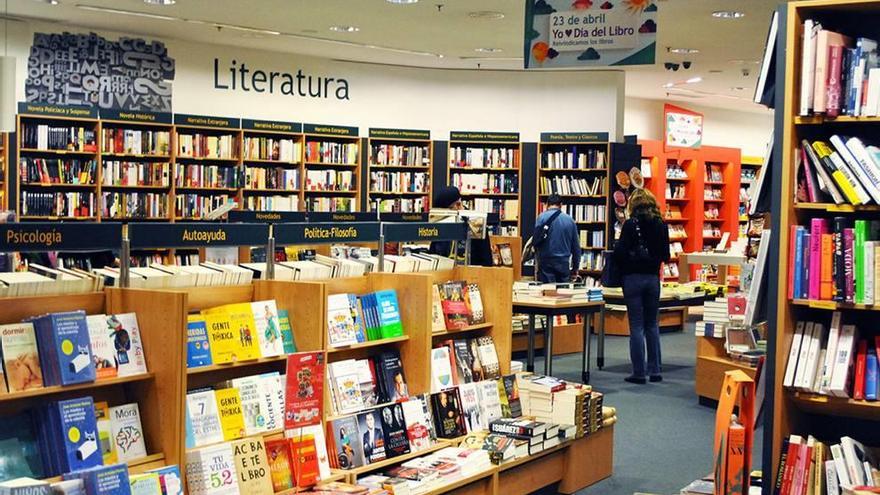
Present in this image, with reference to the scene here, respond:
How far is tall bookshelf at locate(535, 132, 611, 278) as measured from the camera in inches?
527

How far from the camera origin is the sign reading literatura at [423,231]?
5223 mm

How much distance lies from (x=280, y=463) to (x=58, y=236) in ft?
4.29

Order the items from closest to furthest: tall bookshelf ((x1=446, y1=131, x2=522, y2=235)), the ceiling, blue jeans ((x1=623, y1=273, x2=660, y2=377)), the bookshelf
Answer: blue jeans ((x1=623, y1=273, x2=660, y2=377))
the ceiling
the bookshelf
tall bookshelf ((x1=446, y1=131, x2=522, y2=235))

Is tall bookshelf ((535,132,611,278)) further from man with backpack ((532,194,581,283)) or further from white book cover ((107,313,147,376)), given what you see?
white book cover ((107,313,147,376))

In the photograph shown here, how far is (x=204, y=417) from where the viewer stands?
390 centimetres

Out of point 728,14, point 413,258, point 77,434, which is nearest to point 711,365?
point 413,258

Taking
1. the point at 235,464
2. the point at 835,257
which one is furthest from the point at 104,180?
the point at 835,257

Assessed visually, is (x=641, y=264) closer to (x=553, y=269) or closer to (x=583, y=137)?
(x=553, y=269)

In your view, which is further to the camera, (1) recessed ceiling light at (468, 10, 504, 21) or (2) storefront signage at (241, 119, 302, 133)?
(2) storefront signage at (241, 119, 302, 133)

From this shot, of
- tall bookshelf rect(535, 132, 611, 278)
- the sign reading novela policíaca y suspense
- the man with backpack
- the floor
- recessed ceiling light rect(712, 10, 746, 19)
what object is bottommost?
the floor

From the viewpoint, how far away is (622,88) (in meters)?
13.5

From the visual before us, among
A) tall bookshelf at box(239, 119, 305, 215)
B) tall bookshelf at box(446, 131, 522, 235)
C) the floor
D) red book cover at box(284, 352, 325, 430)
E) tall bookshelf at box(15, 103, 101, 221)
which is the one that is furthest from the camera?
tall bookshelf at box(446, 131, 522, 235)

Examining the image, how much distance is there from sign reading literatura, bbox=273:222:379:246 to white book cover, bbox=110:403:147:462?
44.4 inches

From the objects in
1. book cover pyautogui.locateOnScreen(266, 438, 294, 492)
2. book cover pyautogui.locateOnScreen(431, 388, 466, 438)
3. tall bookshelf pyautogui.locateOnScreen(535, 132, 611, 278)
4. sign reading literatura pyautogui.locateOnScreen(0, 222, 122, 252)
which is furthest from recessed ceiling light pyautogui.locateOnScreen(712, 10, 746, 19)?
sign reading literatura pyautogui.locateOnScreen(0, 222, 122, 252)
